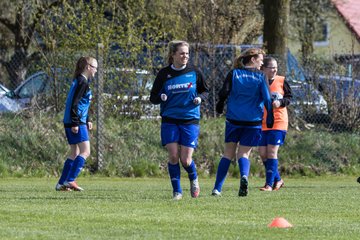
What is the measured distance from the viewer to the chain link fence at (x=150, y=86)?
1955cm

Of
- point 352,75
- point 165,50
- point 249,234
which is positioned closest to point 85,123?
point 249,234

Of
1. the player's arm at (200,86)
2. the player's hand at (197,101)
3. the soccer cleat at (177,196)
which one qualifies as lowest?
the soccer cleat at (177,196)

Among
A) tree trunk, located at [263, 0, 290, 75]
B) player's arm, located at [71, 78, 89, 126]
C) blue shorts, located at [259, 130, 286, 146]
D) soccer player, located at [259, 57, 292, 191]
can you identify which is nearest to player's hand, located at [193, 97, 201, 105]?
player's arm, located at [71, 78, 89, 126]

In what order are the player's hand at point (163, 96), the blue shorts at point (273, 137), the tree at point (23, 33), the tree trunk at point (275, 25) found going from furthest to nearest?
1. the tree trunk at point (275, 25)
2. the tree at point (23, 33)
3. the blue shorts at point (273, 137)
4. the player's hand at point (163, 96)

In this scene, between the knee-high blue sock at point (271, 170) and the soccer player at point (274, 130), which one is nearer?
the soccer player at point (274, 130)

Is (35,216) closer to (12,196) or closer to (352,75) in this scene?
(12,196)

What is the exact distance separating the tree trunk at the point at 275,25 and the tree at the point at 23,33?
5169 millimetres

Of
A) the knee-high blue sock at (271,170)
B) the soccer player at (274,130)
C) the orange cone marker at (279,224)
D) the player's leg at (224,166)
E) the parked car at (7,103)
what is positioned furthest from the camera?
the parked car at (7,103)

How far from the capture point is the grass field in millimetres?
8148

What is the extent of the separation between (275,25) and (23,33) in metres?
7.06

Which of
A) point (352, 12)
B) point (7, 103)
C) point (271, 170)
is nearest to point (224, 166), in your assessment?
point (271, 170)

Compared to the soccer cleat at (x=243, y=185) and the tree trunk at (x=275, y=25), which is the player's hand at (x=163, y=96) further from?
the tree trunk at (x=275, y=25)

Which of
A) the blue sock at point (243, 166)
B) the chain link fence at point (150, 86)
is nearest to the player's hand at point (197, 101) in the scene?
the blue sock at point (243, 166)

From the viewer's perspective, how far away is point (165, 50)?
66.6 ft
